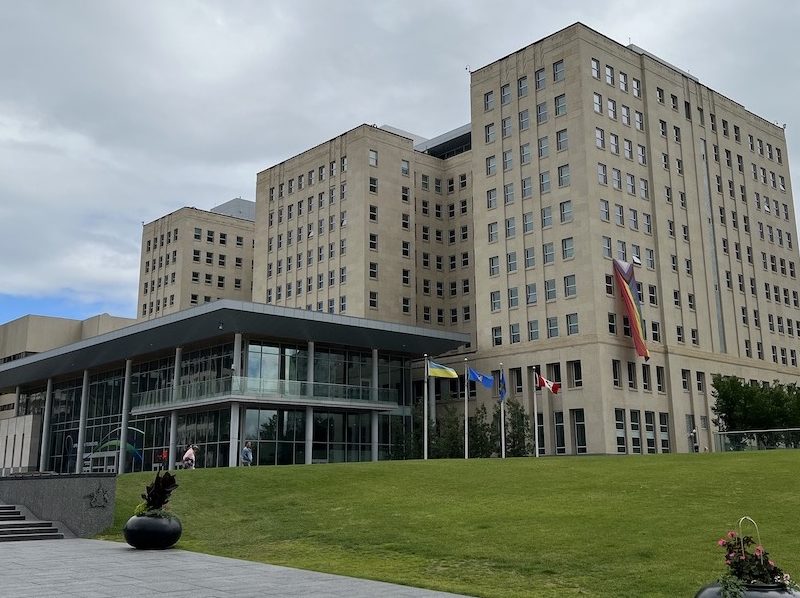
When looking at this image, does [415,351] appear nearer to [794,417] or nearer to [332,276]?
[332,276]

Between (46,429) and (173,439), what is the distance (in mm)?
23011

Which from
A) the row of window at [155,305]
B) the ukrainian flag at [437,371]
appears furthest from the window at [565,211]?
the row of window at [155,305]

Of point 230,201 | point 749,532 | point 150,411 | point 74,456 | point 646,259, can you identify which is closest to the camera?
point 749,532

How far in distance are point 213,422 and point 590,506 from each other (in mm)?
39696

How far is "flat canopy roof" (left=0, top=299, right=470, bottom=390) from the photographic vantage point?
5275 cm

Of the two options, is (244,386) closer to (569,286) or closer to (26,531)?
(569,286)

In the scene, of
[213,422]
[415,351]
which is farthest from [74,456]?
[415,351]

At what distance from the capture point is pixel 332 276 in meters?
81.6

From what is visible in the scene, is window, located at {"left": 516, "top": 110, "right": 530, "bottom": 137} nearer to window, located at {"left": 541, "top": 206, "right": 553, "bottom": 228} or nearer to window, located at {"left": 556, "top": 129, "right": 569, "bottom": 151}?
window, located at {"left": 556, "top": 129, "right": 569, "bottom": 151}

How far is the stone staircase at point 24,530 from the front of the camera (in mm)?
26047

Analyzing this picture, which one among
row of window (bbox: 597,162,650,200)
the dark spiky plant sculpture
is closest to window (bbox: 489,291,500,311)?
row of window (bbox: 597,162,650,200)

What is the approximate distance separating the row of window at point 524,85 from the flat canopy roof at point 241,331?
2116 centimetres

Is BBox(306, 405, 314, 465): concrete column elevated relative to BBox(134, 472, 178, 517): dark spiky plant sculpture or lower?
elevated

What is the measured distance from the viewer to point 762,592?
32.4ft
